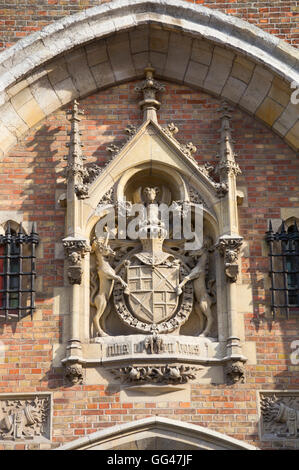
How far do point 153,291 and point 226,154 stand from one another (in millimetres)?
1832

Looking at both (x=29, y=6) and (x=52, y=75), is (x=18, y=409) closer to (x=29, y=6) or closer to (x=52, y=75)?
(x=52, y=75)

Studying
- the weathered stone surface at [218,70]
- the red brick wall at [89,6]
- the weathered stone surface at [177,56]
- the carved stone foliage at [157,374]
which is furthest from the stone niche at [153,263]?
the red brick wall at [89,6]

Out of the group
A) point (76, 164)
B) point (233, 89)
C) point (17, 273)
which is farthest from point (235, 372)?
point (233, 89)

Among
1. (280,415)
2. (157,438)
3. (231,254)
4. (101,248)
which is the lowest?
(157,438)

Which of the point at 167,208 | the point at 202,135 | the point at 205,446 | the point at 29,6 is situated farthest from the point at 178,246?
the point at 29,6

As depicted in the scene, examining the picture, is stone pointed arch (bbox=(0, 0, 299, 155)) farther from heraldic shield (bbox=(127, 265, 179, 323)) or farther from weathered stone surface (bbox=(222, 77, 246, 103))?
heraldic shield (bbox=(127, 265, 179, 323))

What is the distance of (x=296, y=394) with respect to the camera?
11.7m

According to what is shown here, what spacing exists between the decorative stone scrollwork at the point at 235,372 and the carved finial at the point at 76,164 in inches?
101

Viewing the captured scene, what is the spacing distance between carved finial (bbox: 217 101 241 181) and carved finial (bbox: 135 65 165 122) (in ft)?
2.70

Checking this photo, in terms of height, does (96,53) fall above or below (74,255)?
above

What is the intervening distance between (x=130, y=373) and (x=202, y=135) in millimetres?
3091

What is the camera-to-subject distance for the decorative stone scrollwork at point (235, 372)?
38.1 feet

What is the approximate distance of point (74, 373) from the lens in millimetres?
11594

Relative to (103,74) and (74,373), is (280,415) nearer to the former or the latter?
(74,373)
